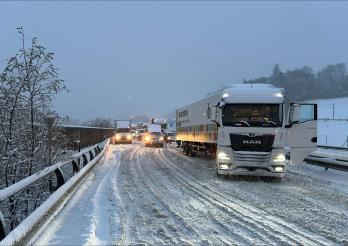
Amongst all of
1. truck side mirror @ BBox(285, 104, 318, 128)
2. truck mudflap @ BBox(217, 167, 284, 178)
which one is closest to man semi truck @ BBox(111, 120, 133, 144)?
truck side mirror @ BBox(285, 104, 318, 128)

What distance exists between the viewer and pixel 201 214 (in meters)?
9.96

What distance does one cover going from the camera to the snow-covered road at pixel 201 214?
778cm

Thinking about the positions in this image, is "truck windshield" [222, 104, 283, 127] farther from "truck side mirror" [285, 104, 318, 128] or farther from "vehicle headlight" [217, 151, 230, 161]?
"vehicle headlight" [217, 151, 230, 161]

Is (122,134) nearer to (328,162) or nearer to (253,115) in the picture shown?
(328,162)

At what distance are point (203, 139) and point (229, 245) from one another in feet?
63.6

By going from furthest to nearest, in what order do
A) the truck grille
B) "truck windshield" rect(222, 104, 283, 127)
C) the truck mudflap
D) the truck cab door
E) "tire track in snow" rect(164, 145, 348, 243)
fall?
the truck cab door → "truck windshield" rect(222, 104, 283, 127) → the truck mudflap → the truck grille → "tire track in snow" rect(164, 145, 348, 243)

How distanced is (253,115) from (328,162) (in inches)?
235

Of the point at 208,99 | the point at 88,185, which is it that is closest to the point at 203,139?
the point at 208,99

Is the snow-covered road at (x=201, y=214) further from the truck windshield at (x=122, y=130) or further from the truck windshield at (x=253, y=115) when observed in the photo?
the truck windshield at (x=122, y=130)

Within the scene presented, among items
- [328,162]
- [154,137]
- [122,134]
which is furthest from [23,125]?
[122,134]

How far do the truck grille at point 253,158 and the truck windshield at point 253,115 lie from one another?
105 centimetres

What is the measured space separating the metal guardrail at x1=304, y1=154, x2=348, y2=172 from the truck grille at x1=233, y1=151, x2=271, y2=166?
4670mm

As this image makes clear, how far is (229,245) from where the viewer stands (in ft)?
23.9

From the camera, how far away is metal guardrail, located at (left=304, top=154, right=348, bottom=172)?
19516 millimetres
